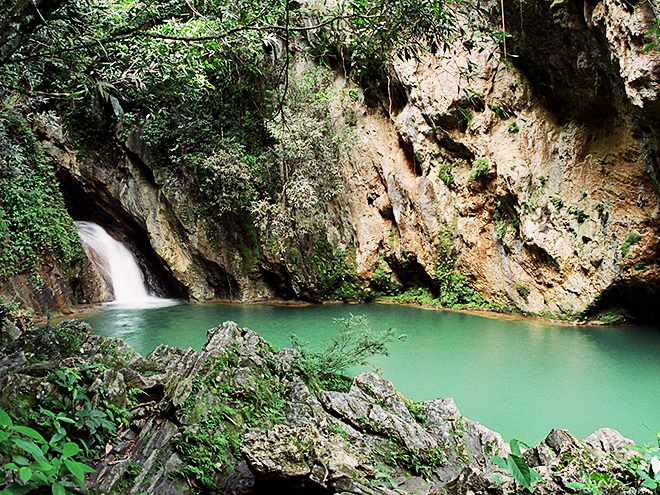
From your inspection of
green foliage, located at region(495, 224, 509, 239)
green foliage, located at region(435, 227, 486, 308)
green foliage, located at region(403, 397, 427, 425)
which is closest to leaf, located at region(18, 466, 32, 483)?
green foliage, located at region(403, 397, 427, 425)

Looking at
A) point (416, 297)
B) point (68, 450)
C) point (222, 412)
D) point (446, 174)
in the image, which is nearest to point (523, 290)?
point (416, 297)

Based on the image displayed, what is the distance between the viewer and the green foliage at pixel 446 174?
33.6 ft

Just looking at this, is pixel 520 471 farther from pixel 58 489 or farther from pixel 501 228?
pixel 501 228

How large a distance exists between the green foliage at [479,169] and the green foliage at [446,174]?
593 millimetres

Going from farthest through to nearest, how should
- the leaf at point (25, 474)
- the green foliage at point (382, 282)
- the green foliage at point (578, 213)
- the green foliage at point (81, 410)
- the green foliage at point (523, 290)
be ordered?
1. the green foliage at point (382, 282)
2. the green foliage at point (523, 290)
3. the green foliage at point (578, 213)
4. the green foliage at point (81, 410)
5. the leaf at point (25, 474)

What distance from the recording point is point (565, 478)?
4.91 feet

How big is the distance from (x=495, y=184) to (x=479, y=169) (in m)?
0.53

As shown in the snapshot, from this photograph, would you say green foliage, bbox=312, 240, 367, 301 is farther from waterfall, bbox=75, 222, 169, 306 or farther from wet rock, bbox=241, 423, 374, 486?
wet rock, bbox=241, 423, 374, 486

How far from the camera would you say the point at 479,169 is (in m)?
9.47

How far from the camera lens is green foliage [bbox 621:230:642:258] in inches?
277

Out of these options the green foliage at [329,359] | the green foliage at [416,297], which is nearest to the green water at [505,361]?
the green foliage at [329,359]

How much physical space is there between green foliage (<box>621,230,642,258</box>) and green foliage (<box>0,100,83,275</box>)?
39.2ft

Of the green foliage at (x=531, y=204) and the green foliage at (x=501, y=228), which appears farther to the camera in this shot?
the green foliage at (x=501, y=228)

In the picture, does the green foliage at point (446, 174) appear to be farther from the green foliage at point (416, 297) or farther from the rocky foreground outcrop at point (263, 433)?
the rocky foreground outcrop at point (263, 433)
